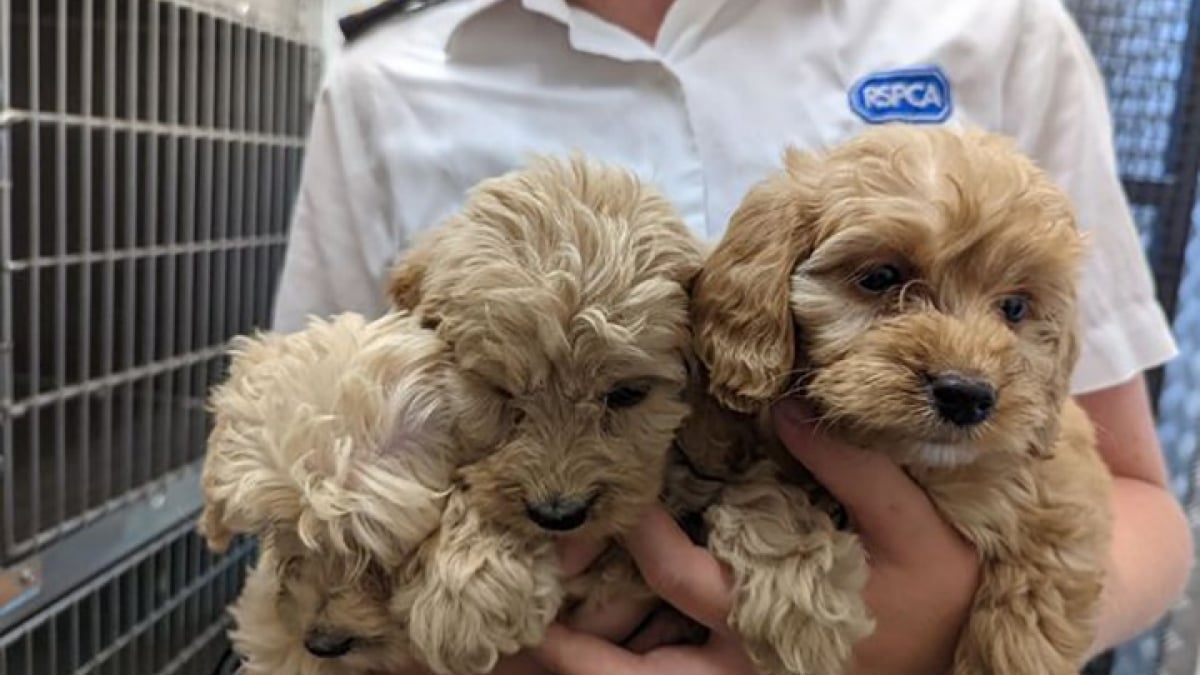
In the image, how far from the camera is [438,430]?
96 cm

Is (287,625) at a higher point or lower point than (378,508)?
lower

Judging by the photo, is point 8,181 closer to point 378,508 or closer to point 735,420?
point 378,508

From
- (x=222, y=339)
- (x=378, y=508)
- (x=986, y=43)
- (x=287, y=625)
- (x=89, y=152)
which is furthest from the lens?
(x=222, y=339)

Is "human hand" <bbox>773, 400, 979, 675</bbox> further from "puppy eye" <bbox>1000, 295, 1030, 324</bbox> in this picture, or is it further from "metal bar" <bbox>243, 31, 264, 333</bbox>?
"metal bar" <bbox>243, 31, 264, 333</bbox>

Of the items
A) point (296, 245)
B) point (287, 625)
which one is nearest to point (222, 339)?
point (296, 245)

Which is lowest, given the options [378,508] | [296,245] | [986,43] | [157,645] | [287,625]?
[157,645]

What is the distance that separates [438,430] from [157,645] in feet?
2.93

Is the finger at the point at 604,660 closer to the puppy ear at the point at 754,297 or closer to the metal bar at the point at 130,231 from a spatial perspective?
the puppy ear at the point at 754,297

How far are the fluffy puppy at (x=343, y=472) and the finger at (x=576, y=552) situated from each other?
10cm

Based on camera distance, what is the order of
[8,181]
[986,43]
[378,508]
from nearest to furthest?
[378,508], [8,181], [986,43]

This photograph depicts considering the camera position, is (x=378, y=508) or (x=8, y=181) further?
(x=8, y=181)

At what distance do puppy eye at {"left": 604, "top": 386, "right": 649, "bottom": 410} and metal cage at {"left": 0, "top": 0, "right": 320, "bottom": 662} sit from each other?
0.62 metres

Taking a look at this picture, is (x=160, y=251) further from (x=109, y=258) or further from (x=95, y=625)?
(x=95, y=625)

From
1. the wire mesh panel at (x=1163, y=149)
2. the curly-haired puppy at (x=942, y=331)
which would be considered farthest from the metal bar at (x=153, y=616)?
the wire mesh panel at (x=1163, y=149)
